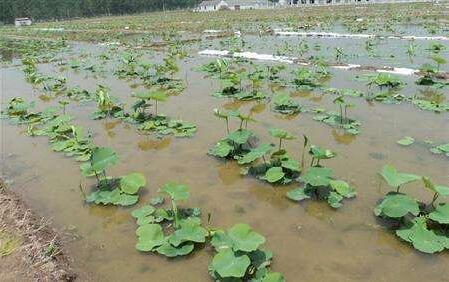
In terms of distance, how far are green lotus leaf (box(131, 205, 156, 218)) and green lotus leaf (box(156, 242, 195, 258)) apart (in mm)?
843

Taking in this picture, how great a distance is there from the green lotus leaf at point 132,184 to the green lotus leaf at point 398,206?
347 centimetres

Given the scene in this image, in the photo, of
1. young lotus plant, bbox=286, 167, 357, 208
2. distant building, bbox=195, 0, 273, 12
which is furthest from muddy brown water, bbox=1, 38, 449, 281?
distant building, bbox=195, 0, 273, 12

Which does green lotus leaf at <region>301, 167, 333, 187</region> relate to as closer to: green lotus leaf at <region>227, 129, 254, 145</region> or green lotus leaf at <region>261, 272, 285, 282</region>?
green lotus leaf at <region>227, 129, 254, 145</region>

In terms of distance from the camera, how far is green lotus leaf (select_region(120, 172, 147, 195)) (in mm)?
6215

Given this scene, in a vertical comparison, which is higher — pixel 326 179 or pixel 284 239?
pixel 326 179

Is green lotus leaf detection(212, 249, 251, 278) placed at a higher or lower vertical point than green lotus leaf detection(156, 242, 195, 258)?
higher

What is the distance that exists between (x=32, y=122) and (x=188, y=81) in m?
5.17

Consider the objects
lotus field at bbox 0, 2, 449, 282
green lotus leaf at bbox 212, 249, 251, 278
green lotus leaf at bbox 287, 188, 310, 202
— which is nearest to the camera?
green lotus leaf at bbox 212, 249, 251, 278

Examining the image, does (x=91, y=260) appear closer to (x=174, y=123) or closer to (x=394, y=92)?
(x=174, y=123)

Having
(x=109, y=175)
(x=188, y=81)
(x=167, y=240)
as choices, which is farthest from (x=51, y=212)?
(x=188, y=81)

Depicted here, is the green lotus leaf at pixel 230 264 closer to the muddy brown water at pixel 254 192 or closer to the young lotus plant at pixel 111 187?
the muddy brown water at pixel 254 192

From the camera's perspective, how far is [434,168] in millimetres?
6590

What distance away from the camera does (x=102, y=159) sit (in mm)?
6387

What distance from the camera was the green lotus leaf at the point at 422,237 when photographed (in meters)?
4.67
